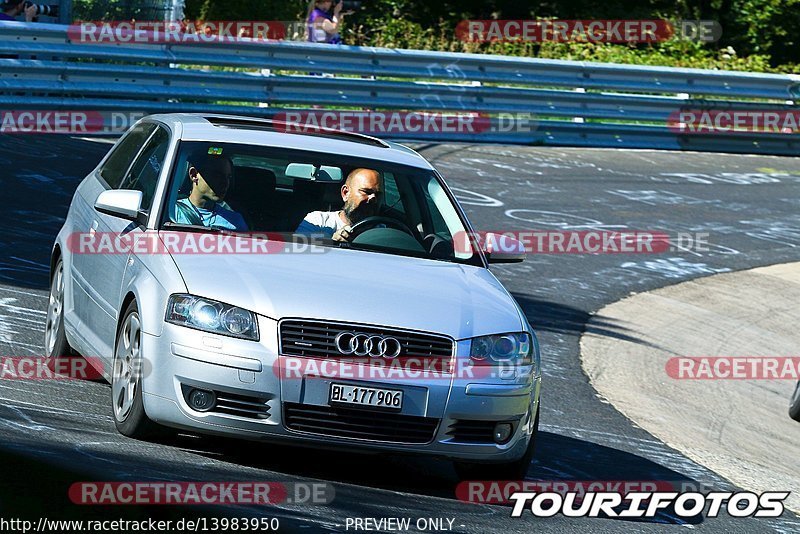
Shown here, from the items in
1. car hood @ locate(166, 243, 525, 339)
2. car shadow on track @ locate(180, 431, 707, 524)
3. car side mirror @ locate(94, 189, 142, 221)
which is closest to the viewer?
car hood @ locate(166, 243, 525, 339)

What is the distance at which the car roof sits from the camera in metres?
7.99

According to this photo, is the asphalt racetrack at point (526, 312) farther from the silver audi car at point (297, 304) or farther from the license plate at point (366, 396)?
the license plate at point (366, 396)

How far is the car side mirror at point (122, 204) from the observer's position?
7375mm

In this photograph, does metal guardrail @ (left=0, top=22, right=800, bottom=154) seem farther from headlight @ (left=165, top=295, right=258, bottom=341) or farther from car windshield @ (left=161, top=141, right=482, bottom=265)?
headlight @ (left=165, top=295, right=258, bottom=341)

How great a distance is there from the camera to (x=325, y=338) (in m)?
6.52

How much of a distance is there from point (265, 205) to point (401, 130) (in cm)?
1257

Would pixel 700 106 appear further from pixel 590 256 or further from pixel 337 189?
pixel 337 189

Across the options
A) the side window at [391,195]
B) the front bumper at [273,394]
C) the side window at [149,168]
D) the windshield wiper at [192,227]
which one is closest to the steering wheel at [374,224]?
the side window at [391,195]

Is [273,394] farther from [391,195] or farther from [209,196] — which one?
[391,195]

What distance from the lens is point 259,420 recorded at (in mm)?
6520

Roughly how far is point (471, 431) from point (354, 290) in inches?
33.6

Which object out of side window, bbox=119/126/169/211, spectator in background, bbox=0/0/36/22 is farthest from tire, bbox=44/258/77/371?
spectator in background, bbox=0/0/36/22

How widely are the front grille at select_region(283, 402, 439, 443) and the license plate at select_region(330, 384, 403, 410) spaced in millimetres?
45

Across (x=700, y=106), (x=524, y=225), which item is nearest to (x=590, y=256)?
(x=524, y=225)
